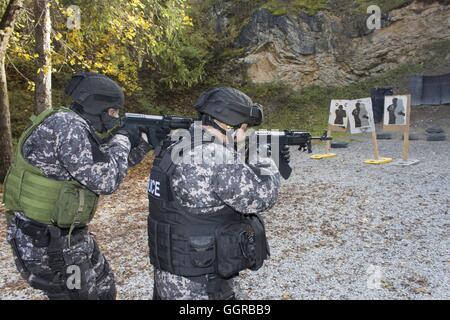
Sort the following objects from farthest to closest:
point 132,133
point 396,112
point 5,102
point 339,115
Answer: point 339,115 < point 396,112 < point 5,102 < point 132,133

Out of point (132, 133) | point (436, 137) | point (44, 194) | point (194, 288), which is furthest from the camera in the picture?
point (436, 137)

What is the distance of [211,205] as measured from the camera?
226cm

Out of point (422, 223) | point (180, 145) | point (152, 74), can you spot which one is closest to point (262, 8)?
point (152, 74)

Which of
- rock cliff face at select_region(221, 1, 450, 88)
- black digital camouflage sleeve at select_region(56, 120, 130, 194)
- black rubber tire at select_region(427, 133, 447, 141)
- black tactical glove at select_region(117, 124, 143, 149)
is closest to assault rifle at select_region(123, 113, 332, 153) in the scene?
black tactical glove at select_region(117, 124, 143, 149)

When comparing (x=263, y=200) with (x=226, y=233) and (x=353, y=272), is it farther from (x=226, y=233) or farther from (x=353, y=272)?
(x=353, y=272)

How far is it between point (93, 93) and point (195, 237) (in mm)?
1232

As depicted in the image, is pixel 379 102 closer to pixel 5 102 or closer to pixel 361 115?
pixel 361 115

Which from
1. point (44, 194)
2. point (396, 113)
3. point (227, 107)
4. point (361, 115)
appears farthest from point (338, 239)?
point (396, 113)

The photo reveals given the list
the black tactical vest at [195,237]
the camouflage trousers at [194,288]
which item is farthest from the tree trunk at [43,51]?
the camouflage trousers at [194,288]

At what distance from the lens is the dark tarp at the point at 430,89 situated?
1531 cm

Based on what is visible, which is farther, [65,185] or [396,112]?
[396,112]

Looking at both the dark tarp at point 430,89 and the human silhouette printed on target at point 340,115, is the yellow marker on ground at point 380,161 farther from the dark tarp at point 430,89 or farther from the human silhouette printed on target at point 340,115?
the dark tarp at point 430,89

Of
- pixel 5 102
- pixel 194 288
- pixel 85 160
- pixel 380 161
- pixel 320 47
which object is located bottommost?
pixel 380 161

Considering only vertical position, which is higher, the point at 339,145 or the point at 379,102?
the point at 379,102
